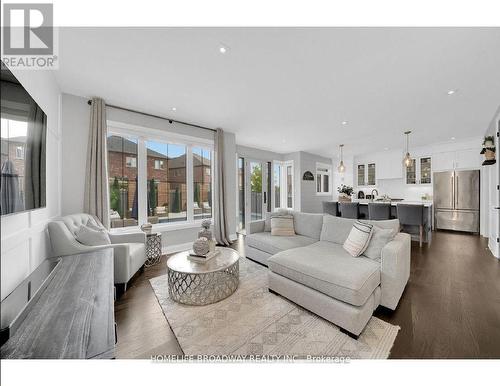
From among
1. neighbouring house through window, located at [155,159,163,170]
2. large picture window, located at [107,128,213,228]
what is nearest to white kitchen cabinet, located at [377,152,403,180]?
large picture window, located at [107,128,213,228]

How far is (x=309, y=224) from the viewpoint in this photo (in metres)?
3.06

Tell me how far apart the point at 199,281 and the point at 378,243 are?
1.94m

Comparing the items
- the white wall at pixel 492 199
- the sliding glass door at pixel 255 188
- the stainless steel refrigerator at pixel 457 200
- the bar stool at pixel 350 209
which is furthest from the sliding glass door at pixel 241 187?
the stainless steel refrigerator at pixel 457 200

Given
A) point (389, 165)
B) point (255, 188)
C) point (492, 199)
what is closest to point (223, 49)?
point (255, 188)

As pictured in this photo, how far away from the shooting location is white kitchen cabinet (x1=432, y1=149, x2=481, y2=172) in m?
4.97

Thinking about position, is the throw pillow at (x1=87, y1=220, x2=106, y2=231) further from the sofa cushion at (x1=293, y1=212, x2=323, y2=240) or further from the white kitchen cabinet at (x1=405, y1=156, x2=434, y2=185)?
the white kitchen cabinet at (x1=405, y1=156, x2=434, y2=185)

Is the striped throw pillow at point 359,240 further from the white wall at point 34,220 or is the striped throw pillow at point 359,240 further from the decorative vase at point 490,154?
Answer: the decorative vase at point 490,154

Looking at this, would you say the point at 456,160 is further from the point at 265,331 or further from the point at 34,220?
the point at 34,220

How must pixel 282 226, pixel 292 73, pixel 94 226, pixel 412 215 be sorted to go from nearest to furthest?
pixel 292 73 < pixel 94 226 < pixel 282 226 < pixel 412 215

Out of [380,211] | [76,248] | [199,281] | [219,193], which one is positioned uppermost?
[219,193]

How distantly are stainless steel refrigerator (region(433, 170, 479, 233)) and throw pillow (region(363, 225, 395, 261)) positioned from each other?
503cm

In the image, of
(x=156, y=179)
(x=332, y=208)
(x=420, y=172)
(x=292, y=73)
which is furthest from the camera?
(x=420, y=172)

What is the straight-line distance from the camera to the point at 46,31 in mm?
1610

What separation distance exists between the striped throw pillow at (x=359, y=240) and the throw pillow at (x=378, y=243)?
0.17 ft
